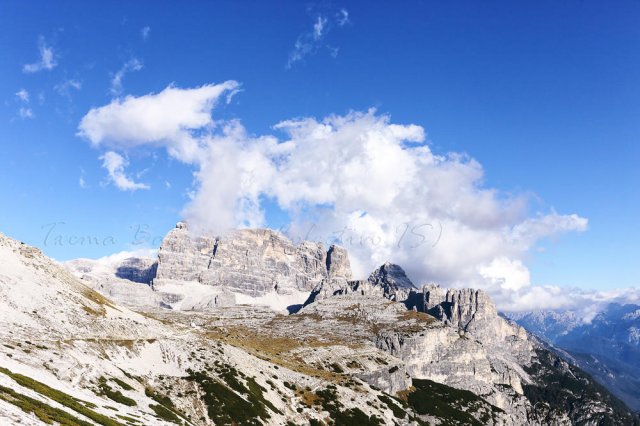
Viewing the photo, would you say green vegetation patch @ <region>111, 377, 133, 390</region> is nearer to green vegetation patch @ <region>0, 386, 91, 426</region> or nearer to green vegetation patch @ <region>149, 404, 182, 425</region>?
green vegetation patch @ <region>149, 404, 182, 425</region>

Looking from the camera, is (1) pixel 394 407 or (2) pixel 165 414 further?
(1) pixel 394 407

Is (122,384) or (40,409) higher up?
(40,409)

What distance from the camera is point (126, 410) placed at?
202 feet

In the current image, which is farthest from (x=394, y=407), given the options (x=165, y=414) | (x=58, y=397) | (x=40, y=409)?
(x=40, y=409)

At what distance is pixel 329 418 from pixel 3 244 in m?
81.3

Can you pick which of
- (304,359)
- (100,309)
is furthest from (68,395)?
(304,359)

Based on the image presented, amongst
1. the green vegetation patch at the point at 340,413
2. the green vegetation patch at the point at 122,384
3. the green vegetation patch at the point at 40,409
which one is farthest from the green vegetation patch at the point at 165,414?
the green vegetation patch at the point at 340,413

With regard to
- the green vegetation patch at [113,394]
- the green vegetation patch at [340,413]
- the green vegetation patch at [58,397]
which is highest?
the green vegetation patch at [58,397]

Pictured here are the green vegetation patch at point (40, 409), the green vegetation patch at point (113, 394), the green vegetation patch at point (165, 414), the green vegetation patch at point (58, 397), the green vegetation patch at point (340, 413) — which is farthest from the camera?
the green vegetation patch at point (340, 413)

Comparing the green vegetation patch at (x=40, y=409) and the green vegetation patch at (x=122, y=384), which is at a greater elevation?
the green vegetation patch at (x=40, y=409)

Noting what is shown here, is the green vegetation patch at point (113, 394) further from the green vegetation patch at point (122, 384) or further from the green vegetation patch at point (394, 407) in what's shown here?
the green vegetation patch at point (394, 407)

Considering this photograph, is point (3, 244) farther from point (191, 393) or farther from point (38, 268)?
point (191, 393)

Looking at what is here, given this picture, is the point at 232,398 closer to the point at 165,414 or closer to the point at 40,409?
the point at 165,414

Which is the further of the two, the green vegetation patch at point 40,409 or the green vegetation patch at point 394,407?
the green vegetation patch at point 394,407
